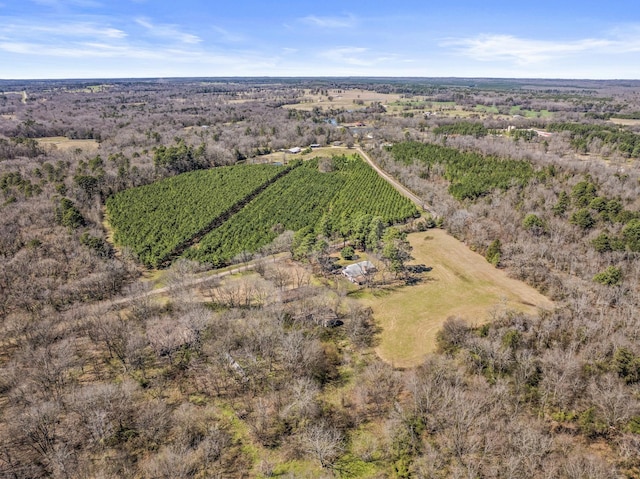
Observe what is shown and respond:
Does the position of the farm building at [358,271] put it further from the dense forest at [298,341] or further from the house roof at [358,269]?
the dense forest at [298,341]

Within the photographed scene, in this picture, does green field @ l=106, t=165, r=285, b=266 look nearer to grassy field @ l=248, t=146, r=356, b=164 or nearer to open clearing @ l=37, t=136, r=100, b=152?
grassy field @ l=248, t=146, r=356, b=164

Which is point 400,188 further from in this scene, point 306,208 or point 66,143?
point 66,143

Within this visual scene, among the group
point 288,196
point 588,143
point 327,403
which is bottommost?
point 327,403

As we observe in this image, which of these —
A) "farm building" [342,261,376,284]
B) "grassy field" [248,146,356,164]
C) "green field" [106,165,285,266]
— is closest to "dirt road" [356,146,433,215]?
"grassy field" [248,146,356,164]

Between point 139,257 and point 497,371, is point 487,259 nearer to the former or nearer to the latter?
point 497,371

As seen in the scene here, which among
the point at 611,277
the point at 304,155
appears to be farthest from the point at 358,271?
the point at 304,155

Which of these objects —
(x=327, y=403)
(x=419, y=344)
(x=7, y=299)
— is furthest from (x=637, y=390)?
(x=7, y=299)
